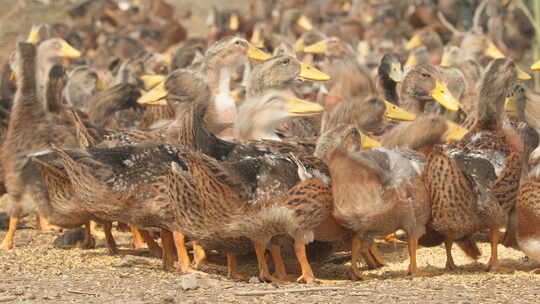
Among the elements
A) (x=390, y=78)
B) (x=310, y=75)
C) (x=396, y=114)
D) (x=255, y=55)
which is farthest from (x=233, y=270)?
(x=390, y=78)

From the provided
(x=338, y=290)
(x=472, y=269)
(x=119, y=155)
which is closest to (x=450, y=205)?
(x=472, y=269)

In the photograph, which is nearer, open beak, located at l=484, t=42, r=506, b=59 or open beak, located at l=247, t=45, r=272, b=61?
open beak, located at l=247, t=45, r=272, b=61

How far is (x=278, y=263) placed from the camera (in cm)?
641

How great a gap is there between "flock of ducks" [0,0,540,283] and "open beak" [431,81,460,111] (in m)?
0.03

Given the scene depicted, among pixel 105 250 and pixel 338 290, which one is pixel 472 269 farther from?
pixel 105 250

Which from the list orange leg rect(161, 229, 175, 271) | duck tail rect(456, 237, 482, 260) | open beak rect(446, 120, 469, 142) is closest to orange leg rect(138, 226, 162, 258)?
orange leg rect(161, 229, 175, 271)

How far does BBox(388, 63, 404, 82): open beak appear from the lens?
9.73 meters

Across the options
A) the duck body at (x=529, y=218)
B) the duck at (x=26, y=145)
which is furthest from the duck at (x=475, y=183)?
the duck at (x=26, y=145)

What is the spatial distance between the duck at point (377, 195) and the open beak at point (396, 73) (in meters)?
3.35

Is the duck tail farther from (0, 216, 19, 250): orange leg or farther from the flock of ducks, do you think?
(0, 216, 19, 250): orange leg

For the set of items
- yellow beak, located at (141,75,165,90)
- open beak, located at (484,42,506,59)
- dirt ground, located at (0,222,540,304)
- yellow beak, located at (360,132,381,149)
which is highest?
open beak, located at (484,42,506,59)

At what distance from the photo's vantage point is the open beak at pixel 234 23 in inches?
860

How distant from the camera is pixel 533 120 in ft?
24.1

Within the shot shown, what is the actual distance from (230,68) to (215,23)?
13.6 metres
